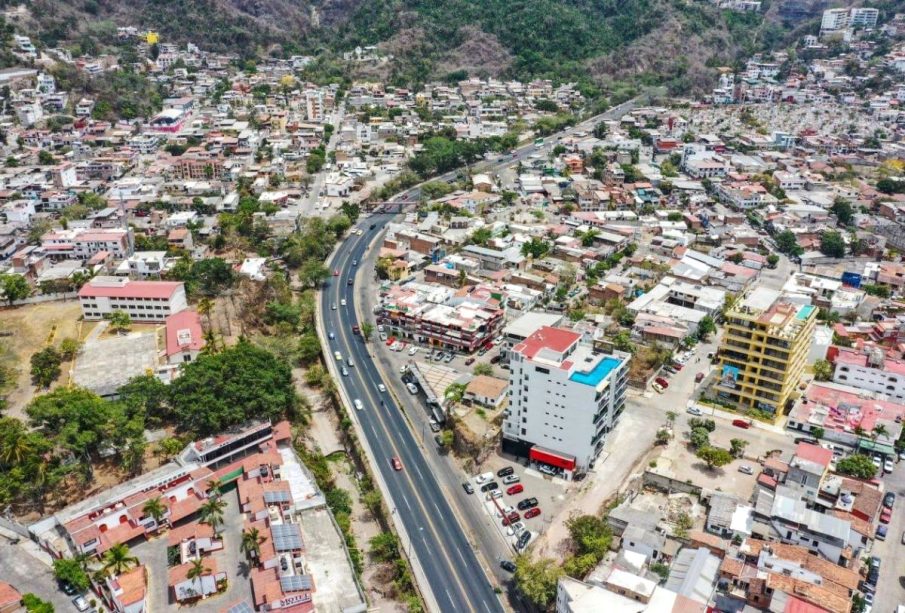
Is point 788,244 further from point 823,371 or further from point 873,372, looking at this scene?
point 873,372

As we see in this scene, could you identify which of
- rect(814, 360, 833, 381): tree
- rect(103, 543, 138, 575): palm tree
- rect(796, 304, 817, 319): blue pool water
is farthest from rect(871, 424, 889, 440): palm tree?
rect(103, 543, 138, 575): palm tree

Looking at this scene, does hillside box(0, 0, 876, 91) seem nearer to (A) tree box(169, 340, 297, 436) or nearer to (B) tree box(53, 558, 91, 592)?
(A) tree box(169, 340, 297, 436)

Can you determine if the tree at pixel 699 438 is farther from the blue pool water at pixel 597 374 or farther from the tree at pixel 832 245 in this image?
the tree at pixel 832 245

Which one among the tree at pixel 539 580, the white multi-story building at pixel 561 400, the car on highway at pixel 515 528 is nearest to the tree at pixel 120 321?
the white multi-story building at pixel 561 400

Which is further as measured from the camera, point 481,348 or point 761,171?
point 761,171

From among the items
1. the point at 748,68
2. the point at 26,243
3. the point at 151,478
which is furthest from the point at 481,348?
the point at 748,68

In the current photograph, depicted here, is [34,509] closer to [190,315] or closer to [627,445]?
[190,315]
